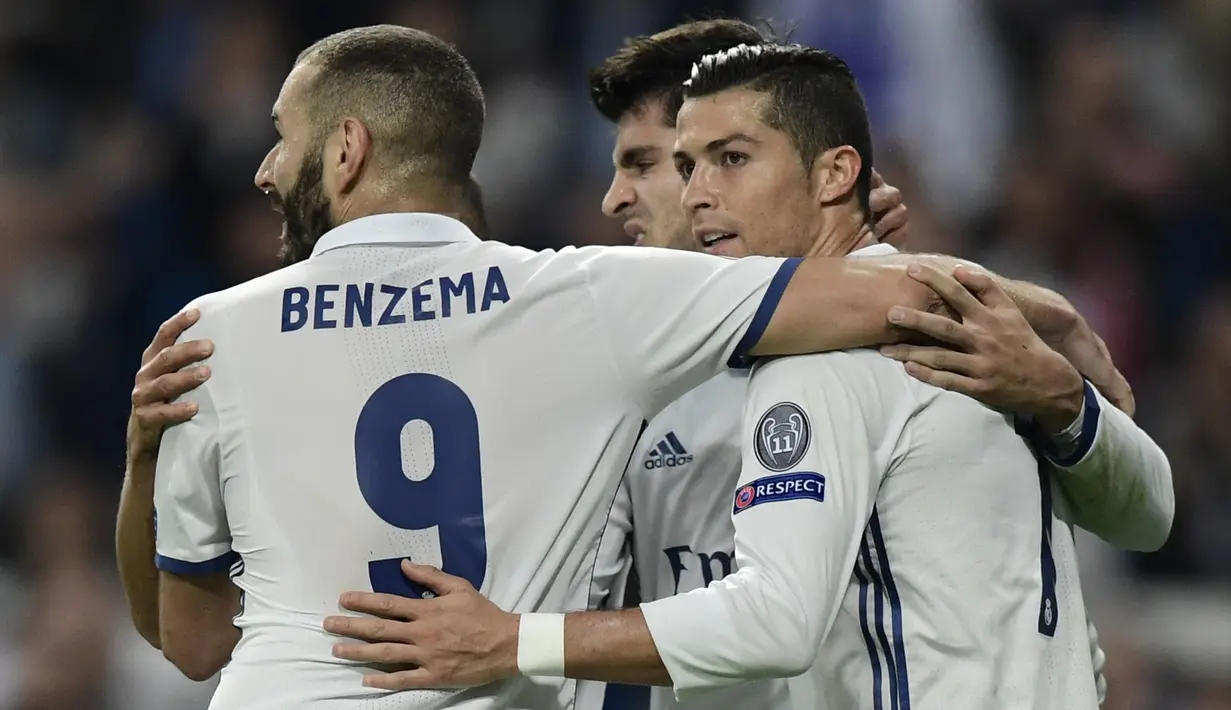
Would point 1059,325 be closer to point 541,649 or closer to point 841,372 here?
point 841,372

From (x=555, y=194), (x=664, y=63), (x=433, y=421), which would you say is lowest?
(x=433, y=421)

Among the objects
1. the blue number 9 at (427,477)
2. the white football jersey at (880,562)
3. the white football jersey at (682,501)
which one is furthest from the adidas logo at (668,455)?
the blue number 9 at (427,477)

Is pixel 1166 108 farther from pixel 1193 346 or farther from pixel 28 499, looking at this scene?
pixel 28 499

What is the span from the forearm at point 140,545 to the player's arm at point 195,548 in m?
0.07

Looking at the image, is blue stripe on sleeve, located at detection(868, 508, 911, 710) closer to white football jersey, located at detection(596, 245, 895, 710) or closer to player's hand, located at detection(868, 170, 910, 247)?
white football jersey, located at detection(596, 245, 895, 710)

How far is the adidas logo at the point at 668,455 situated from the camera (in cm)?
372

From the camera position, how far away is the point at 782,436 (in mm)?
2998

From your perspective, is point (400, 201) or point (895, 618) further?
point (400, 201)

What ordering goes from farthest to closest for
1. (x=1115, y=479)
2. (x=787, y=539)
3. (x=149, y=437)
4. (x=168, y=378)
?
(x=1115, y=479)
(x=149, y=437)
(x=168, y=378)
(x=787, y=539)

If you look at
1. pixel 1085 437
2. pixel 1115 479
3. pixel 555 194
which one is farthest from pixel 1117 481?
pixel 555 194

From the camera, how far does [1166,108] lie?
780 cm

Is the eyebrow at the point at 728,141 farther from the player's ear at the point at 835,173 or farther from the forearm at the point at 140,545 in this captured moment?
the forearm at the point at 140,545

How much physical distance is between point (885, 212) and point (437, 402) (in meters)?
1.38

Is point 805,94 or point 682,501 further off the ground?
point 805,94
